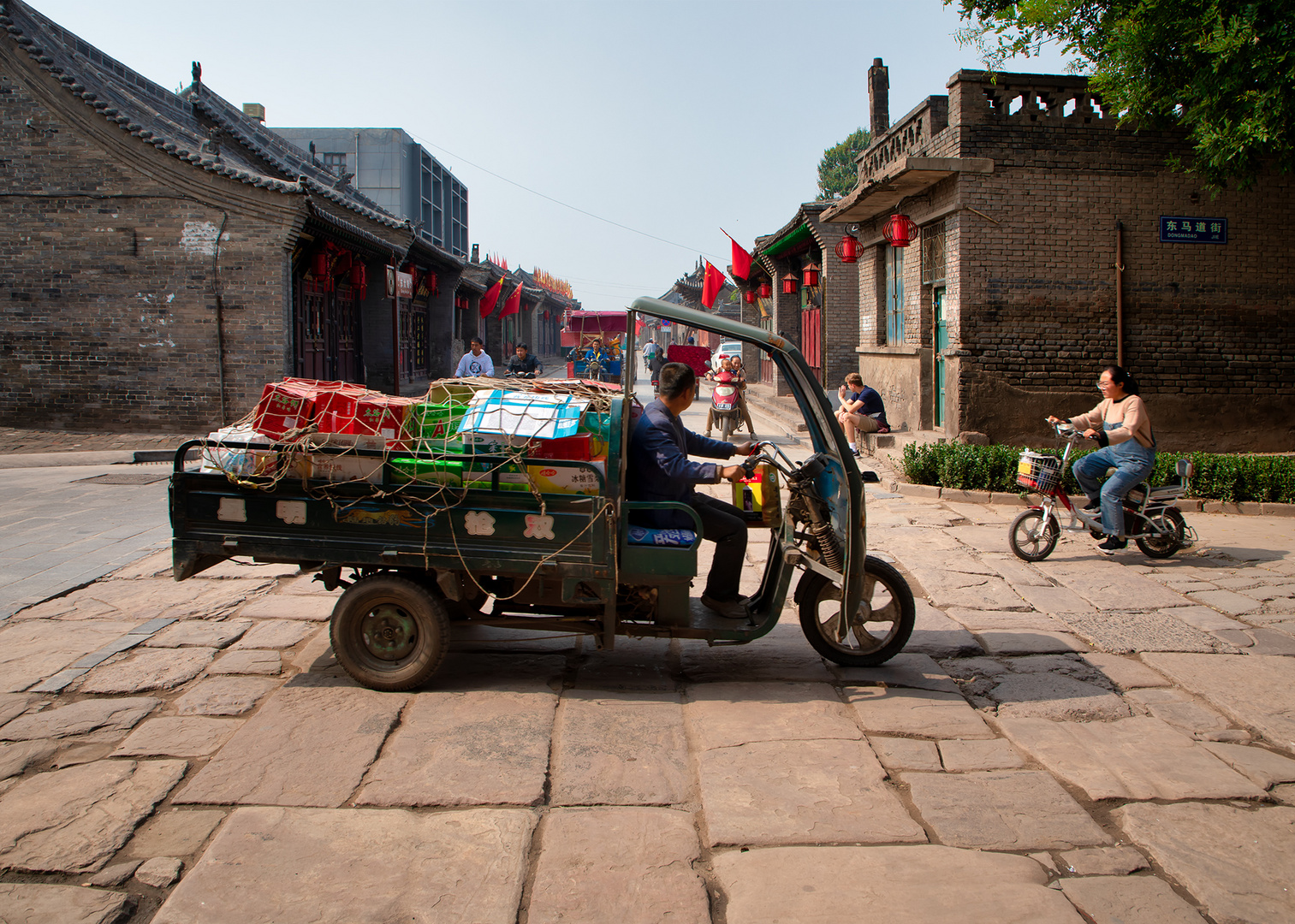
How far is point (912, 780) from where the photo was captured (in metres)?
3.76

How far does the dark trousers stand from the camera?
477cm

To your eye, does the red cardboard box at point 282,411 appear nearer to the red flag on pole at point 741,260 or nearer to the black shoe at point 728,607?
the black shoe at point 728,607

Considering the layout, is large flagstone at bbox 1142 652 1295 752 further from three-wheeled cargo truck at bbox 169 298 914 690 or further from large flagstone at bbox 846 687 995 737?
three-wheeled cargo truck at bbox 169 298 914 690

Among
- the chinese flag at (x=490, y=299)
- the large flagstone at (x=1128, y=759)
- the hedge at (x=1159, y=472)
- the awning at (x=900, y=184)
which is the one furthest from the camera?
the chinese flag at (x=490, y=299)

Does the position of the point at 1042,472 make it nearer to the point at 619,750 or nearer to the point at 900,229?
the point at 619,750

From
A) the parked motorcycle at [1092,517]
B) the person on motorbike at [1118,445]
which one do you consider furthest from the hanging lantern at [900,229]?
the parked motorcycle at [1092,517]

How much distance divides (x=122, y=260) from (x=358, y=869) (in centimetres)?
1492

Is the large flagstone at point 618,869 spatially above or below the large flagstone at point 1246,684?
below

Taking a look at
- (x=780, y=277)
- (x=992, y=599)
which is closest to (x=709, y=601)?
(x=992, y=599)

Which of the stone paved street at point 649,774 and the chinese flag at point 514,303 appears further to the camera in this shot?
the chinese flag at point 514,303

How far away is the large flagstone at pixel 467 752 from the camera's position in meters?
3.57

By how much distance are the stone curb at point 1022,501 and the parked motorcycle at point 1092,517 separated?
209cm

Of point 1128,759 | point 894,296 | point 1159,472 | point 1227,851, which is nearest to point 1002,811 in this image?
point 1227,851

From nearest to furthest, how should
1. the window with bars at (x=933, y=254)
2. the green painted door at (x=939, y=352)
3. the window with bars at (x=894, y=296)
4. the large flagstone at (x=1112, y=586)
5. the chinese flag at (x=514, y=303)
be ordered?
the large flagstone at (x=1112, y=586), the window with bars at (x=933, y=254), the green painted door at (x=939, y=352), the window with bars at (x=894, y=296), the chinese flag at (x=514, y=303)
